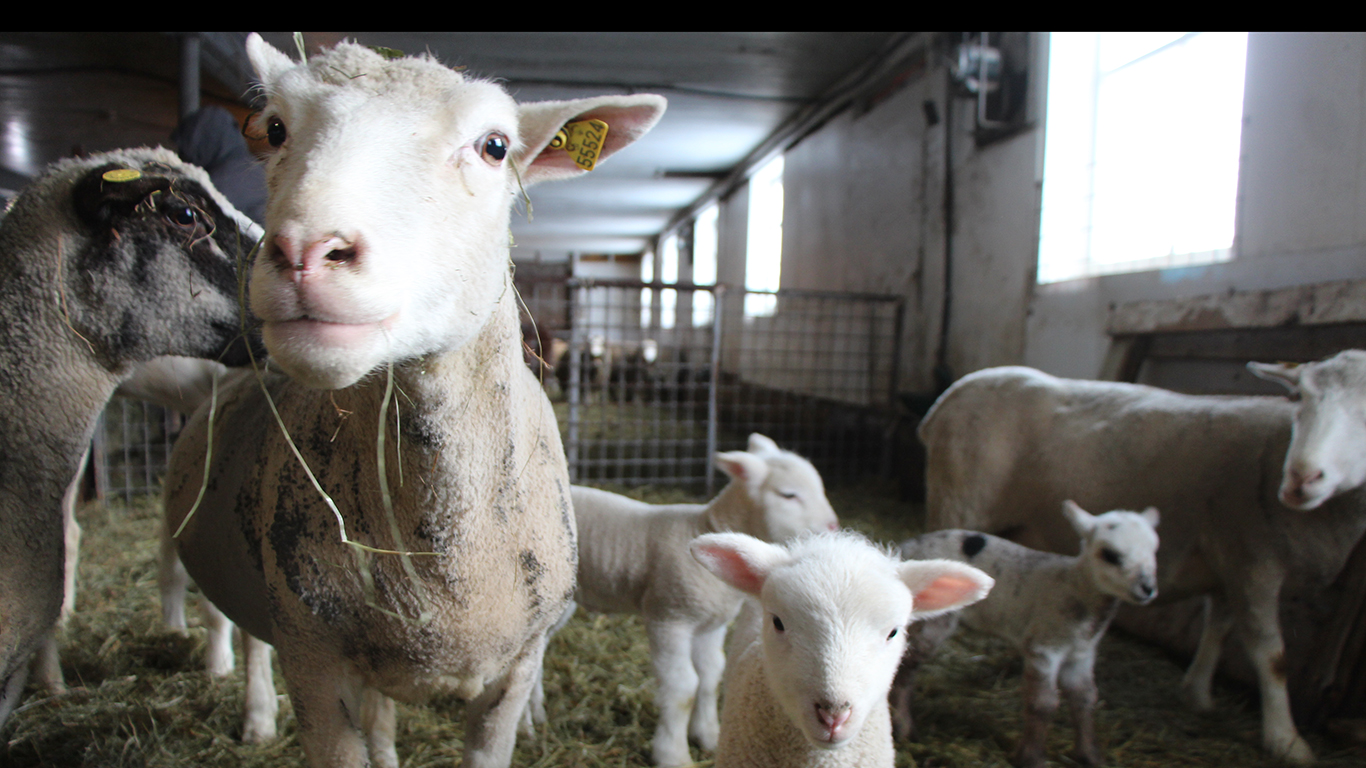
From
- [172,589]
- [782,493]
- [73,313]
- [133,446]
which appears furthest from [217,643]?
[133,446]

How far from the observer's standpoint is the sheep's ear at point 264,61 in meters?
1.42

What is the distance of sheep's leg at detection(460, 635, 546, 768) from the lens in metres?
1.72

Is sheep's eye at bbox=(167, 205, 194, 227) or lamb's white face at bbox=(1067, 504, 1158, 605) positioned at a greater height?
sheep's eye at bbox=(167, 205, 194, 227)

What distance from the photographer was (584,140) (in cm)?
163

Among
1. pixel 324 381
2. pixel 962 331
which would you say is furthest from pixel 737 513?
pixel 962 331

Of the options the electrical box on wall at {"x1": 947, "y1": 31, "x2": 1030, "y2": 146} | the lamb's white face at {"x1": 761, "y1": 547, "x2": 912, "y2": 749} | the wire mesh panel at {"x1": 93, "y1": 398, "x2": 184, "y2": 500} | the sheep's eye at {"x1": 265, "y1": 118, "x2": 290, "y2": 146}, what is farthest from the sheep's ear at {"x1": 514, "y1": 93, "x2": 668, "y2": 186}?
the wire mesh panel at {"x1": 93, "y1": 398, "x2": 184, "y2": 500}

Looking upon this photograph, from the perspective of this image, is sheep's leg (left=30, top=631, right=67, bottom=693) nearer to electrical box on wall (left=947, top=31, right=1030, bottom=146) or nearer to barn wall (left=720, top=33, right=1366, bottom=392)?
barn wall (left=720, top=33, right=1366, bottom=392)

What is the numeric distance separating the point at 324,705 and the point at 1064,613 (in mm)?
2355

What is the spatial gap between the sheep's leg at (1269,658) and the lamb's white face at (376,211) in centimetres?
298

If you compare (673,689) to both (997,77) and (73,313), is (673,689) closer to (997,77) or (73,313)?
(73,313)

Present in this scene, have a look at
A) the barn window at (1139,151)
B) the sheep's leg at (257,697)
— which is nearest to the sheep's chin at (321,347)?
the sheep's leg at (257,697)

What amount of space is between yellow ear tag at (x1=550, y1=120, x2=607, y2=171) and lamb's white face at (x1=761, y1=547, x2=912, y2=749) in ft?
3.54

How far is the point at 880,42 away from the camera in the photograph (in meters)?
7.13

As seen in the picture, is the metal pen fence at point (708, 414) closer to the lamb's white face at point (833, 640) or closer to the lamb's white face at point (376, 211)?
the lamb's white face at point (833, 640)
